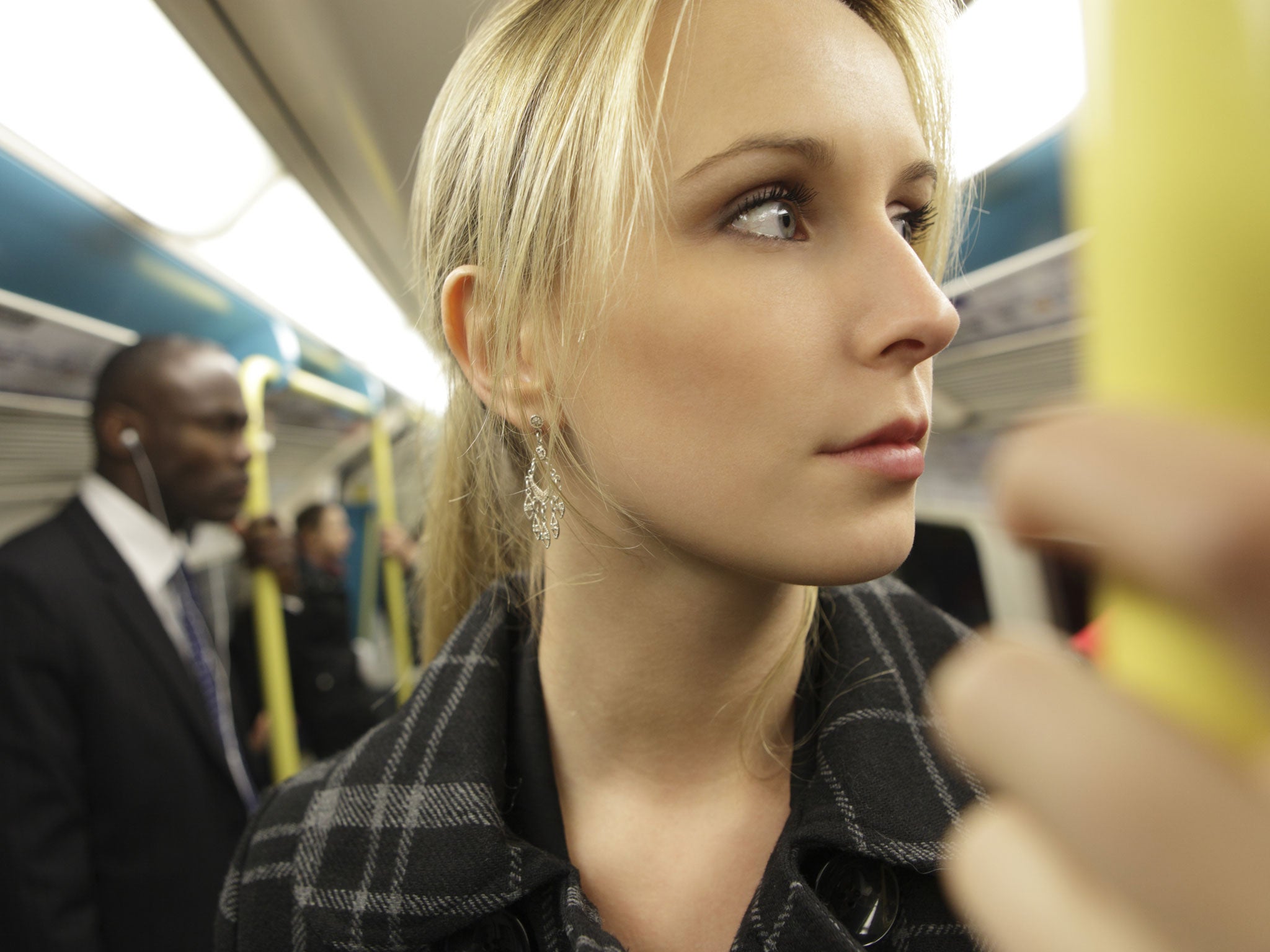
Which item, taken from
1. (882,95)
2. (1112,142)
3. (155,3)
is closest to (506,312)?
(882,95)

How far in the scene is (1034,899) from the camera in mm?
242

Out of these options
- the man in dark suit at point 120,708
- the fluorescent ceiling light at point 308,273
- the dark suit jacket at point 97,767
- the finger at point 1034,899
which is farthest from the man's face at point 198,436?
the finger at point 1034,899

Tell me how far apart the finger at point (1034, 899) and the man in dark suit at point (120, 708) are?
2465mm

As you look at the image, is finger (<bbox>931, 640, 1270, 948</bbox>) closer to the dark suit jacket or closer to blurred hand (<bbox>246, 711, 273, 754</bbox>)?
the dark suit jacket

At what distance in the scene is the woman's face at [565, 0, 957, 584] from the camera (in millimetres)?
781

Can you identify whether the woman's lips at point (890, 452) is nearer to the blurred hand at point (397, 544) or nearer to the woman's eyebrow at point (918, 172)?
the woman's eyebrow at point (918, 172)

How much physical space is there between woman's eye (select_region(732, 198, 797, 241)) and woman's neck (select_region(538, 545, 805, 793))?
1.46 ft

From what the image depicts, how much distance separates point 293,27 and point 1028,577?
291 centimetres

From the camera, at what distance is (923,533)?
2514 millimetres

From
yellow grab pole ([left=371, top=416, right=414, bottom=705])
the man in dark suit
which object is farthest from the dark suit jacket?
yellow grab pole ([left=371, top=416, right=414, bottom=705])

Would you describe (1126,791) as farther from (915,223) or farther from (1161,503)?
(915,223)

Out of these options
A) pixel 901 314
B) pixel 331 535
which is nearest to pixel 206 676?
pixel 901 314

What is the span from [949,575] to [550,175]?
2037 mm

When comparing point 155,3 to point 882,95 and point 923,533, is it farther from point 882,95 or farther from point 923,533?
point 923,533
